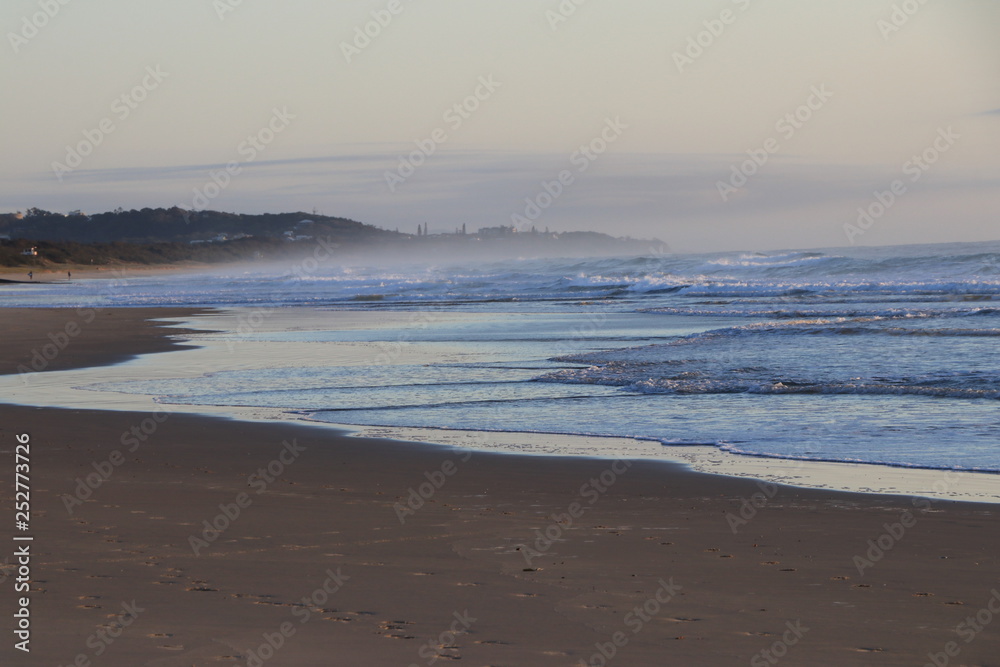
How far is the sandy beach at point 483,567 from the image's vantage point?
3938 mm

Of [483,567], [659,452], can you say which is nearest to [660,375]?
[659,452]

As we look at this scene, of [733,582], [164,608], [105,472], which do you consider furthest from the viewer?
[105,472]

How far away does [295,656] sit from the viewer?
3791 mm

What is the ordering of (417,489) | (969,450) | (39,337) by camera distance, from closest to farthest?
(417,489), (969,450), (39,337)

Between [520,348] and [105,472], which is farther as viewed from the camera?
[520,348]

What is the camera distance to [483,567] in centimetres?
504

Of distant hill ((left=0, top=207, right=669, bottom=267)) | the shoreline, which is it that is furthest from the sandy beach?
distant hill ((left=0, top=207, right=669, bottom=267))

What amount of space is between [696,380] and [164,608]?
31.7 feet

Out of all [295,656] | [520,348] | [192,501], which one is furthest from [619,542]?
[520,348]

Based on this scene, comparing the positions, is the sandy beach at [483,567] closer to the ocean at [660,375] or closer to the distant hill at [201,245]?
the ocean at [660,375]

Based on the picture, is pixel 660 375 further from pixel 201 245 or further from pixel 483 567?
pixel 201 245

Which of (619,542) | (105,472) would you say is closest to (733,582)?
(619,542)

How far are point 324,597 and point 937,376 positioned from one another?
1032cm

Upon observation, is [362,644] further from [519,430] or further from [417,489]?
[519,430]
